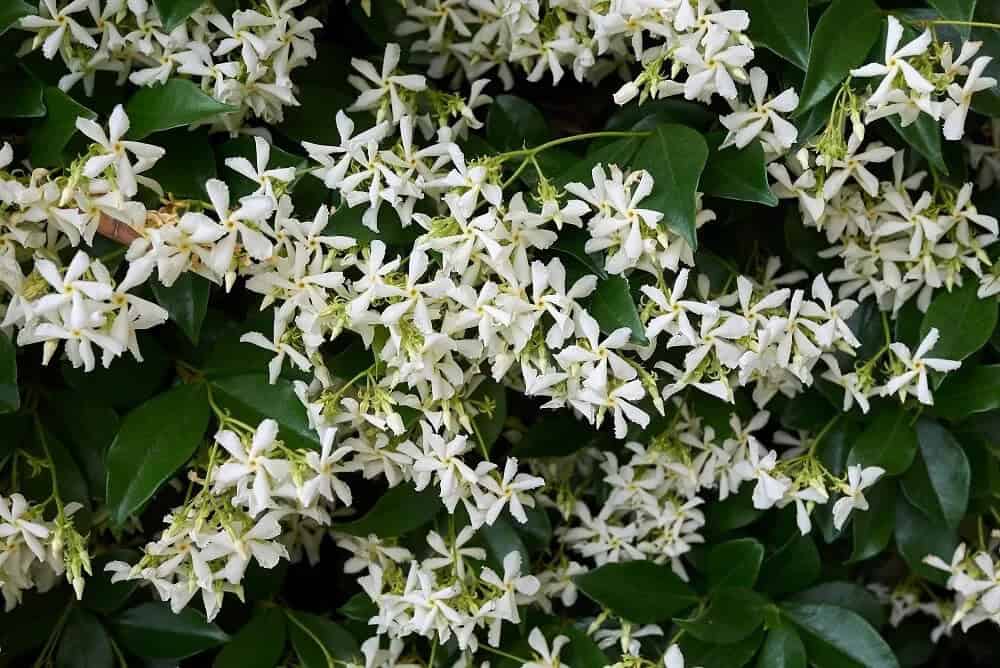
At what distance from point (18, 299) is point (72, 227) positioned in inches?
3.1

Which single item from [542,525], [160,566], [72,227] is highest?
[72,227]

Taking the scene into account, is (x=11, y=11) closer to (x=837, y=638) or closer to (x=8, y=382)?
(x=8, y=382)

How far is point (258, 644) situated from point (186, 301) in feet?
1.19

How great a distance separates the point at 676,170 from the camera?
83cm

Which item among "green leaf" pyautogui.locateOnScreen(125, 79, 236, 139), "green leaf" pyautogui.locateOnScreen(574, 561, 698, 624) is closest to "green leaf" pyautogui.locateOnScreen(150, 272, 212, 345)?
"green leaf" pyautogui.locateOnScreen(125, 79, 236, 139)

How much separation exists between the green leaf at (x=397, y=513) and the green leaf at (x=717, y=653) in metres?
0.30

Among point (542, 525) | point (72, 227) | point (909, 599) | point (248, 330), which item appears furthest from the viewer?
point (909, 599)

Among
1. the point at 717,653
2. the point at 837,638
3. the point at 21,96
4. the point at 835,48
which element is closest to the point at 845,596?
the point at 837,638

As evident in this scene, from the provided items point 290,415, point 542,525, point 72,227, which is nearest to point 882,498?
point 542,525

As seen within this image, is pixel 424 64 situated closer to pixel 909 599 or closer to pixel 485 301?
pixel 485 301

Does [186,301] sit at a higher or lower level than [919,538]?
higher

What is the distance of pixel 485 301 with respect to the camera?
80 cm

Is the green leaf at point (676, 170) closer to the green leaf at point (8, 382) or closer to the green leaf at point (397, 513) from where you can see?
the green leaf at point (397, 513)

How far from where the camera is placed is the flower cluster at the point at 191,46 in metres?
0.84
